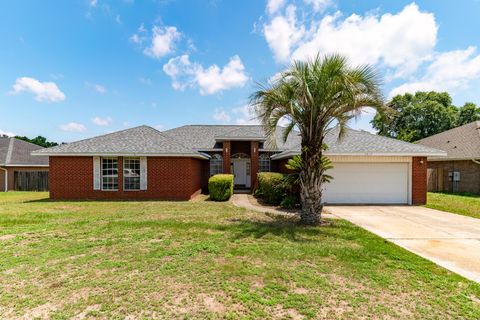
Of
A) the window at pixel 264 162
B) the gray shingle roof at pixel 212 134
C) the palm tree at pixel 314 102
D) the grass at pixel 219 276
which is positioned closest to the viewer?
the grass at pixel 219 276

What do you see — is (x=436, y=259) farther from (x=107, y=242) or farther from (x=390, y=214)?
(x=107, y=242)

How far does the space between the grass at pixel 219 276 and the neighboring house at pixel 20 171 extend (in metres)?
16.6

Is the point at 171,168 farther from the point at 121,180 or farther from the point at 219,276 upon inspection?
the point at 219,276

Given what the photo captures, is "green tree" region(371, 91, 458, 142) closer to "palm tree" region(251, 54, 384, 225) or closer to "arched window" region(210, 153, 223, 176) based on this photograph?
"arched window" region(210, 153, 223, 176)

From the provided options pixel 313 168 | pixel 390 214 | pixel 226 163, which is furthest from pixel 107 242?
pixel 226 163

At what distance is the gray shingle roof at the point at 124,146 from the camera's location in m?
14.1

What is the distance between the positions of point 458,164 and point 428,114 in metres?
18.2

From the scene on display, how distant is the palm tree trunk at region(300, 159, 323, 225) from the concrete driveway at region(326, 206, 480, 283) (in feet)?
5.52

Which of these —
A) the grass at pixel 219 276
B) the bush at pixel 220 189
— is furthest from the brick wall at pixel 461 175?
the bush at pixel 220 189

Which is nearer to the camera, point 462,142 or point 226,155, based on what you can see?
point 226,155

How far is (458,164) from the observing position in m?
19.6

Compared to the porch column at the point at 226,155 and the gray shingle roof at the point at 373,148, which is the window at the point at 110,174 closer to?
the porch column at the point at 226,155

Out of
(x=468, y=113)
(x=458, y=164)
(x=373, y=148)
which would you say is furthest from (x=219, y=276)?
(x=468, y=113)

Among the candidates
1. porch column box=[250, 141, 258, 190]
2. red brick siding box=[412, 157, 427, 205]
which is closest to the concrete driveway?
red brick siding box=[412, 157, 427, 205]
